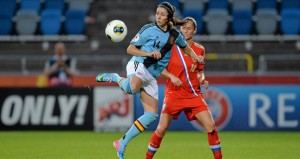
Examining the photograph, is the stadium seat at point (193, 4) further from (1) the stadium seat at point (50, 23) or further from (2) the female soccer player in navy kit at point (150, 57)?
(2) the female soccer player in navy kit at point (150, 57)

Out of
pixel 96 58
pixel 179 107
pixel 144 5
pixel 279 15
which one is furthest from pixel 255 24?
pixel 179 107

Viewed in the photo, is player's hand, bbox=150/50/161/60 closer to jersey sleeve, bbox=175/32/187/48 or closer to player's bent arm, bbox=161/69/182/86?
player's bent arm, bbox=161/69/182/86

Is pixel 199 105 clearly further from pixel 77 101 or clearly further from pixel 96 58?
pixel 96 58

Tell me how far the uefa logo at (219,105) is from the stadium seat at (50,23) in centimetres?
673

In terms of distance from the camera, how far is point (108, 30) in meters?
9.25

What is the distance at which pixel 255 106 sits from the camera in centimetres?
1608

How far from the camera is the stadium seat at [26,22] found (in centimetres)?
2108

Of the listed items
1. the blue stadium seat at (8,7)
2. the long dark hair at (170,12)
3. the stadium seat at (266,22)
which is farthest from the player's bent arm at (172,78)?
the blue stadium seat at (8,7)

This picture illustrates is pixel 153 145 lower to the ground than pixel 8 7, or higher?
lower

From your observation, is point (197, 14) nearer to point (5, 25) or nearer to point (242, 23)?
point (242, 23)

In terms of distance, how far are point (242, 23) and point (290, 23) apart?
1381 millimetres

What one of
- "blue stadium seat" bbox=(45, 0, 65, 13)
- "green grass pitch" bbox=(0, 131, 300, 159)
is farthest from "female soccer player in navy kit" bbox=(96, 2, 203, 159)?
"blue stadium seat" bbox=(45, 0, 65, 13)

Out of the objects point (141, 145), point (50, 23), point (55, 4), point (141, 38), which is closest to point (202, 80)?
point (141, 38)

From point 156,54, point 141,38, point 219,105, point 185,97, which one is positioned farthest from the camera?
point 219,105
